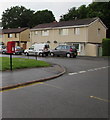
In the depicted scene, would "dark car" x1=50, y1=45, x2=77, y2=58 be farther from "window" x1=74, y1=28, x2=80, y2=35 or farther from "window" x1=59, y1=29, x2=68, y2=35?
"window" x1=59, y1=29, x2=68, y2=35

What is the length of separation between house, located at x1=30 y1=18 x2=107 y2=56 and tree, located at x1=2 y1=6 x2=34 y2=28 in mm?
32820

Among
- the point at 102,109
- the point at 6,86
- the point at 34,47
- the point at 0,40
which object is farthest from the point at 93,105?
the point at 0,40

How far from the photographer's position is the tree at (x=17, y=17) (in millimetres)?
67312

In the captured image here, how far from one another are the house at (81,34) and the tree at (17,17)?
32.8 meters

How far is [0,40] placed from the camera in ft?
158

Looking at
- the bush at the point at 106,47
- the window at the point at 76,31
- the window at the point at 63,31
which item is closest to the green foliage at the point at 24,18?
the window at the point at 63,31

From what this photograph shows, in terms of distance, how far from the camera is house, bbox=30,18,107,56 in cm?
3080

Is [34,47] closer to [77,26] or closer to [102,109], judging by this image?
[77,26]

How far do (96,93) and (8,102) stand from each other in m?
3.15

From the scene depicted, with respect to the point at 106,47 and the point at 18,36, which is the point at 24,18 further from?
the point at 106,47

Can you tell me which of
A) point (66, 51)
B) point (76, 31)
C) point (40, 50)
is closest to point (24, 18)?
point (76, 31)

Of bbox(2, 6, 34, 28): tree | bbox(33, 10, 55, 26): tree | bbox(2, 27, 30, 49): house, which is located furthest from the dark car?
bbox(2, 6, 34, 28): tree

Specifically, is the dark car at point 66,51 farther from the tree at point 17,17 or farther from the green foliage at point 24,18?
the tree at point 17,17

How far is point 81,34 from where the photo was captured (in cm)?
3114
